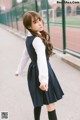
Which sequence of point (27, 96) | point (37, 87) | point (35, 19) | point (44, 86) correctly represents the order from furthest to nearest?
1. point (27, 96)
2. point (37, 87)
3. point (35, 19)
4. point (44, 86)

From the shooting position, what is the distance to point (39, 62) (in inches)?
110

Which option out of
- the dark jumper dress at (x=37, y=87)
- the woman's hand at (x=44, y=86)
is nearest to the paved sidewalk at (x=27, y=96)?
the dark jumper dress at (x=37, y=87)

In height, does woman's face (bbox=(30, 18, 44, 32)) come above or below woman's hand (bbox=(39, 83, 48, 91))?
above

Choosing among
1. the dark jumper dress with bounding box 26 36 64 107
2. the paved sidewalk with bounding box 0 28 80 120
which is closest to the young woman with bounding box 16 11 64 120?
the dark jumper dress with bounding box 26 36 64 107

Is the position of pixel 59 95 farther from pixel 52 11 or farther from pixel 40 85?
pixel 52 11

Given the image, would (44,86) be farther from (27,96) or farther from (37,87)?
(27,96)

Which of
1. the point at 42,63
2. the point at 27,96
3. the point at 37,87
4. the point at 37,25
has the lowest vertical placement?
the point at 27,96

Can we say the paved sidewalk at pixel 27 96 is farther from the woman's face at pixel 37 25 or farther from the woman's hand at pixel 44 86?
the woman's face at pixel 37 25

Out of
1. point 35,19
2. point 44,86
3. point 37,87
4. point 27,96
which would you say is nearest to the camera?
point 44,86

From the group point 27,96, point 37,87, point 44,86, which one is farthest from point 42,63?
point 27,96

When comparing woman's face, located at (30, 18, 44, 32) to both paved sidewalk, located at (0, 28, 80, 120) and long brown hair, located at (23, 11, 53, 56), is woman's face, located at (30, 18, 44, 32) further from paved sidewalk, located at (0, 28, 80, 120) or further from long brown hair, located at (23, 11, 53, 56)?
paved sidewalk, located at (0, 28, 80, 120)

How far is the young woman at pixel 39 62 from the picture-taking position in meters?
2.79

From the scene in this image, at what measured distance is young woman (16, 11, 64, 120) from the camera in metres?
2.79

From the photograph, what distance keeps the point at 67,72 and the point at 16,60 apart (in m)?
2.53
